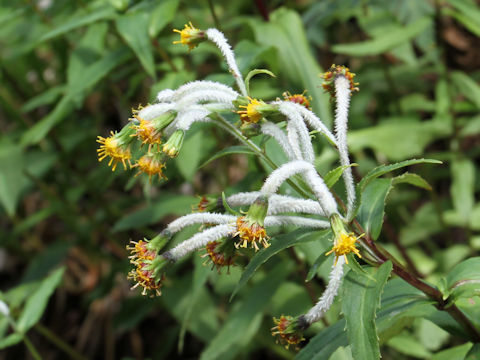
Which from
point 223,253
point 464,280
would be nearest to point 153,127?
point 223,253

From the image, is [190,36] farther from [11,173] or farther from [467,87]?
[467,87]

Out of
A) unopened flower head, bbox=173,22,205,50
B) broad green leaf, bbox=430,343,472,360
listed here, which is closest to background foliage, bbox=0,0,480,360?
broad green leaf, bbox=430,343,472,360

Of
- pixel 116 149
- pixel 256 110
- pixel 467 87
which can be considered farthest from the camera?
pixel 467 87

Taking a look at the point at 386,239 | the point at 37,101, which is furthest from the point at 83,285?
the point at 386,239

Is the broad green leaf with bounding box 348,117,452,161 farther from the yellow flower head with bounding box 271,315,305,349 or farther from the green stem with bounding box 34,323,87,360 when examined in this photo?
the green stem with bounding box 34,323,87,360

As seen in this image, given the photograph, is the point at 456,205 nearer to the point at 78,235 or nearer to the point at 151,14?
the point at 151,14

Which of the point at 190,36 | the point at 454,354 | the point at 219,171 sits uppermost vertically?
the point at 190,36

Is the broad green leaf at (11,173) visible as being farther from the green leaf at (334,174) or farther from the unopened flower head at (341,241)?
the unopened flower head at (341,241)

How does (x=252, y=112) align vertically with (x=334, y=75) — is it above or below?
above
